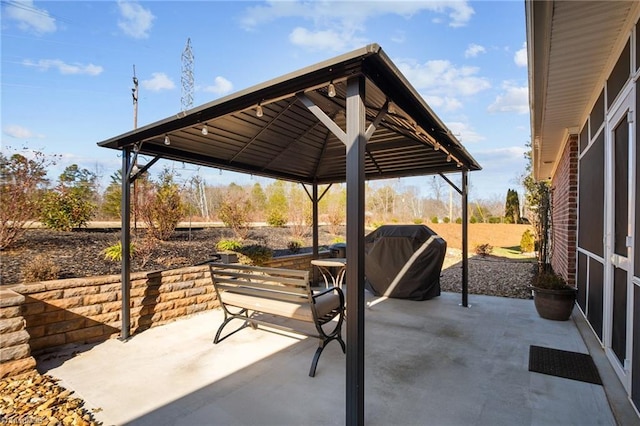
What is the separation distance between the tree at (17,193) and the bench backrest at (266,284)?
3286 millimetres

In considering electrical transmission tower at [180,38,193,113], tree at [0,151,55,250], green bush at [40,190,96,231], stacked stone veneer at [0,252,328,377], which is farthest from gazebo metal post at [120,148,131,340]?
electrical transmission tower at [180,38,193,113]

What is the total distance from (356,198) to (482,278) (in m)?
7.03

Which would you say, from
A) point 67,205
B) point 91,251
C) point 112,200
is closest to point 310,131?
point 91,251

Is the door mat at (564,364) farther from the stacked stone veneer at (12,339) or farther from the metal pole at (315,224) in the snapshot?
the stacked stone veneer at (12,339)

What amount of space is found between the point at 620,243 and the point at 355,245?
2.48 meters

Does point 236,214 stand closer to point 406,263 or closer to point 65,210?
point 65,210

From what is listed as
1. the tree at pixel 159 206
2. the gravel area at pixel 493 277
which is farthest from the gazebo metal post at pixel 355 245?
the tree at pixel 159 206

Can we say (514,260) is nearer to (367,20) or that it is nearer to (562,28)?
(367,20)

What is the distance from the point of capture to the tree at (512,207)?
16797 millimetres

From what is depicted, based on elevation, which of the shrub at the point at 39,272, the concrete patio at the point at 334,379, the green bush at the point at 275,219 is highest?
the green bush at the point at 275,219

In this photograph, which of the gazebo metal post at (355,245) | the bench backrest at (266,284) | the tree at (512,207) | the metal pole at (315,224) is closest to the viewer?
the gazebo metal post at (355,245)

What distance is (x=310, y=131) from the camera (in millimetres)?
5098

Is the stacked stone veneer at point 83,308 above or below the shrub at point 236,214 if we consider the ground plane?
below

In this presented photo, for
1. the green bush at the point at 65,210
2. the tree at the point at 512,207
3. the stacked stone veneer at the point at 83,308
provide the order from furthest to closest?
the tree at the point at 512,207 → the green bush at the point at 65,210 → the stacked stone veneer at the point at 83,308
